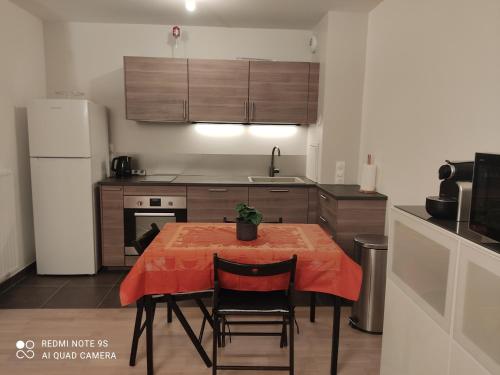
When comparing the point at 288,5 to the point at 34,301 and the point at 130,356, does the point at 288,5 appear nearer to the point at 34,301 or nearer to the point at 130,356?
the point at 130,356

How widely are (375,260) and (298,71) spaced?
7.40 feet

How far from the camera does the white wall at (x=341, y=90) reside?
3.67 metres

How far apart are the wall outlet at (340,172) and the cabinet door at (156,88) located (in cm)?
176

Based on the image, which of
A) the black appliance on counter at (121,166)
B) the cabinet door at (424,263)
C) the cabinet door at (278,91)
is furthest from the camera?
the black appliance on counter at (121,166)

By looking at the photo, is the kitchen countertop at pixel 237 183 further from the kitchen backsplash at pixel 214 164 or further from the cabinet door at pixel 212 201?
the kitchen backsplash at pixel 214 164

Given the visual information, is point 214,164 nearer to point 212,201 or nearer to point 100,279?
point 212,201

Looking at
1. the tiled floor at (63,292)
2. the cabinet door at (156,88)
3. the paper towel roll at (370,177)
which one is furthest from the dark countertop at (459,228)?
the cabinet door at (156,88)

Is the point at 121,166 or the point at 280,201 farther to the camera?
the point at 121,166

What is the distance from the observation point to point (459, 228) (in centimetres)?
151

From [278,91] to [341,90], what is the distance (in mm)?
677

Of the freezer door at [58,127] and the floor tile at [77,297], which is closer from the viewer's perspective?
the floor tile at [77,297]

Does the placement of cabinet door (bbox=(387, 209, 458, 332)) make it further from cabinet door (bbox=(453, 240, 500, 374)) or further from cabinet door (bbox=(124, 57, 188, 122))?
cabinet door (bbox=(124, 57, 188, 122))

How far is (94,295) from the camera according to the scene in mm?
3271

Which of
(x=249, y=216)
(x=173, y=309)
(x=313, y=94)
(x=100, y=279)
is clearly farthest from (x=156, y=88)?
(x=173, y=309)
